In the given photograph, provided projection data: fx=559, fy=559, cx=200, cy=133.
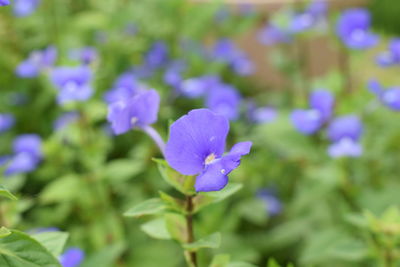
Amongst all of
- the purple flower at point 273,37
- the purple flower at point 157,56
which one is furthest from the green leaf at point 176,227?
the purple flower at point 273,37

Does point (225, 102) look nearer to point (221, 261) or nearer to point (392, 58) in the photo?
point (392, 58)

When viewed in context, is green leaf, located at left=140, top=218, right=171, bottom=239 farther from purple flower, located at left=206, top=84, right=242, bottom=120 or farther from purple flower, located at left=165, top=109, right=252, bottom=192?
purple flower, located at left=206, top=84, right=242, bottom=120

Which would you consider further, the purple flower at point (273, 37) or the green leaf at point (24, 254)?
the purple flower at point (273, 37)

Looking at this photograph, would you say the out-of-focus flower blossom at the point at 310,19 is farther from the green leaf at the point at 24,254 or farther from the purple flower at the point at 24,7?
the green leaf at the point at 24,254

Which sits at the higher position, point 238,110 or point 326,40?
point 238,110

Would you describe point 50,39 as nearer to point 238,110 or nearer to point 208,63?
point 208,63

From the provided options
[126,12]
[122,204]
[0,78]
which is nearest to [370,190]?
[122,204]

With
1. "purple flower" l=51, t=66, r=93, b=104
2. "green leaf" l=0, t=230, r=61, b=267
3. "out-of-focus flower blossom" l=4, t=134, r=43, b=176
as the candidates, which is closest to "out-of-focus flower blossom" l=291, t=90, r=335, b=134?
"purple flower" l=51, t=66, r=93, b=104

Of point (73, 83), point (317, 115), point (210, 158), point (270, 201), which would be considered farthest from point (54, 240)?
point (270, 201)
